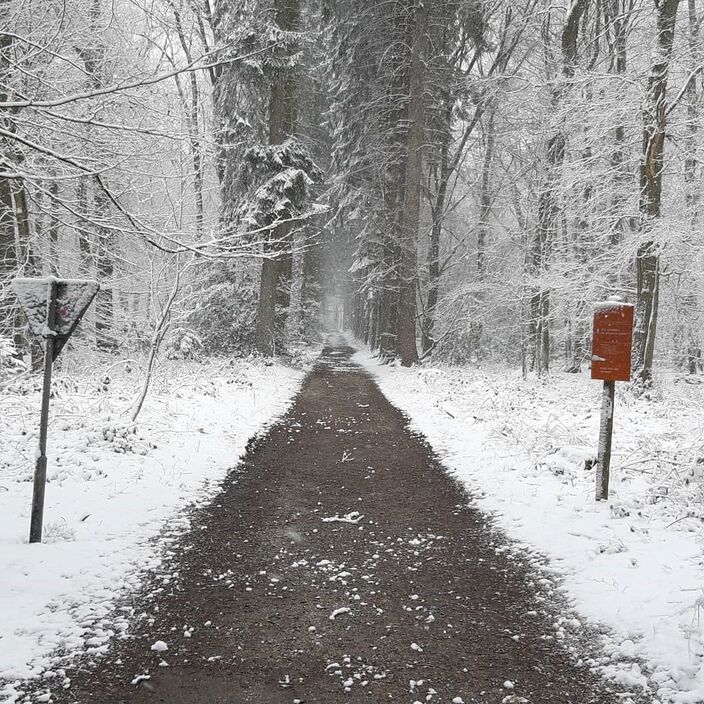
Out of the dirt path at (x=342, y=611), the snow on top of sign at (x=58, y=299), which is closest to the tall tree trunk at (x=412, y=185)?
the dirt path at (x=342, y=611)

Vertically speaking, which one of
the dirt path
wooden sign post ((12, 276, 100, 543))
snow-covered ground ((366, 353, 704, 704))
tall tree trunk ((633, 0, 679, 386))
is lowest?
the dirt path

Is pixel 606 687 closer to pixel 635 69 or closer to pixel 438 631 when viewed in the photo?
pixel 438 631

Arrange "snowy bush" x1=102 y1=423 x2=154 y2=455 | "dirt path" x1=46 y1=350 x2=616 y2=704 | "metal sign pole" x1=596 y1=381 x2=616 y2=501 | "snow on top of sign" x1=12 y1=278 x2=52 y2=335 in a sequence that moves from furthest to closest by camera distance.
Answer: "snowy bush" x1=102 y1=423 x2=154 y2=455 < "metal sign pole" x1=596 y1=381 x2=616 y2=501 < "snow on top of sign" x1=12 y1=278 x2=52 y2=335 < "dirt path" x1=46 y1=350 x2=616 y2=704

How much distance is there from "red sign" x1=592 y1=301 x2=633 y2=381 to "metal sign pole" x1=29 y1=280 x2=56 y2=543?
502 cm

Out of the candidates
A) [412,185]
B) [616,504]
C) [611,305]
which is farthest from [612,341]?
[412,185]

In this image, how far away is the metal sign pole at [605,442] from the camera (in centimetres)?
560

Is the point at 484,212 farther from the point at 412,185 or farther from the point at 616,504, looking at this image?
the point at 616,504

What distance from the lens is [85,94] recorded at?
3.37m

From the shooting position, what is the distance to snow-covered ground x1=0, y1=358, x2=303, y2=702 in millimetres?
3523

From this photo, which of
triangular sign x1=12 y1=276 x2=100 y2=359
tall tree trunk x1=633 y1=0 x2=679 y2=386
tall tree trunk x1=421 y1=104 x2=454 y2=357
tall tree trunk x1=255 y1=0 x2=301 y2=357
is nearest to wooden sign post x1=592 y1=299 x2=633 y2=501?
triangular sign x1=12 y1=276 x2=100 y2=359

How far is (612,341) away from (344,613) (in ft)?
12.1

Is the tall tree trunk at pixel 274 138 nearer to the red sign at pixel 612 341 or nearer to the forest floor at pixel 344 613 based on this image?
the forest floor at pixel 344 613

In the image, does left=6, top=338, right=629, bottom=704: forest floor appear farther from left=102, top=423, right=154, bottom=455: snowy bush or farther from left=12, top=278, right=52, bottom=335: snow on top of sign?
left=12, top=278, right=52, bottom=335: snow on top of sign

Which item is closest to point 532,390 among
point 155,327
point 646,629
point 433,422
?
point 433,422
